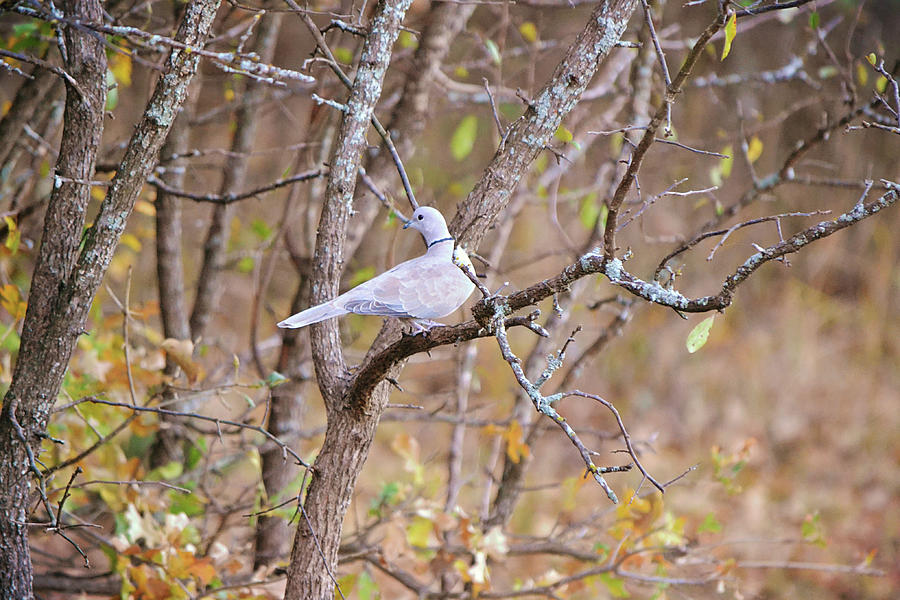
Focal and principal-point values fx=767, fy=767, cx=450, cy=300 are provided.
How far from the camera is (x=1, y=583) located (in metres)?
2.24

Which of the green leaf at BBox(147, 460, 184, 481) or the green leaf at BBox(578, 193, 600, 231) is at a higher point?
the green leaf at BBox(578, 193, 600, 231)

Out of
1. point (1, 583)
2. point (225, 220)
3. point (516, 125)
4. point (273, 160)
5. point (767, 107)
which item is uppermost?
point (767, 107)

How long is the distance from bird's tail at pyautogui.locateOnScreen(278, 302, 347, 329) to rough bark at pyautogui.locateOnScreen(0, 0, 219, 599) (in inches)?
22.1

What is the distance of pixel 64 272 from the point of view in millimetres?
2219

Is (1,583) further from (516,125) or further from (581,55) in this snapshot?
(581,55)

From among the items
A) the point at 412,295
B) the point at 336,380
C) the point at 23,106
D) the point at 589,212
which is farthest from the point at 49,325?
the point at 589,212

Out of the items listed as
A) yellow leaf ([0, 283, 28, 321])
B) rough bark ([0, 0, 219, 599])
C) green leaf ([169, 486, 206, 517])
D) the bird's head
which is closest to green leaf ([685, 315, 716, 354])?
the bird's head

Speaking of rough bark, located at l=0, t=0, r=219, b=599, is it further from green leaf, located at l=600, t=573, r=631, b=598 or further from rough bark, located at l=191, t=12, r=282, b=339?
green leaf, located at l=600, t=573, r=631, b=598

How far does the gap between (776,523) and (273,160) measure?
646cm

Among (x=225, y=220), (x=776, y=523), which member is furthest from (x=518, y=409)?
(x=776, y=523)

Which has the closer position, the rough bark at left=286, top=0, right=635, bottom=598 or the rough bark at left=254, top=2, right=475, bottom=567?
the rough bark at left=286, top=0, right=635, bottom=598

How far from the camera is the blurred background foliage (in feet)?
11.3

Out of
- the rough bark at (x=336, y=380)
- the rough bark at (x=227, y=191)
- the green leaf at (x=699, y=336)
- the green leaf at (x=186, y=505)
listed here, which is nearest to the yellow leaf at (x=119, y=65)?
the rough bark at (x=227, y=191)

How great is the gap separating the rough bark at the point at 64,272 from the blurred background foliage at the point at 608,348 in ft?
2.60
